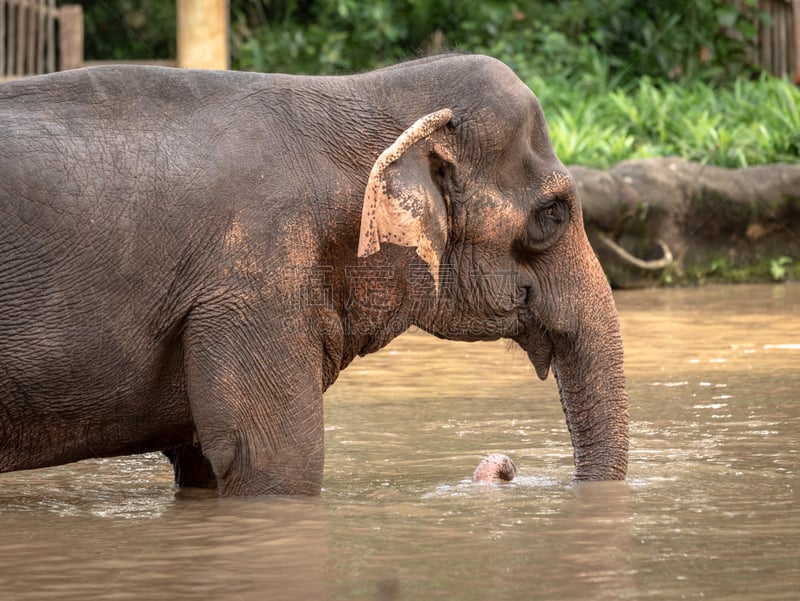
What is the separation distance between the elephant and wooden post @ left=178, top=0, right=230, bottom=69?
8.14 metres

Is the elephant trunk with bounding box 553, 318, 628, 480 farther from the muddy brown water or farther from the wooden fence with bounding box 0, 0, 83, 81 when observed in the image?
the wooden fence with bounding box 0, 0, 83, 81

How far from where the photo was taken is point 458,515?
506 cm

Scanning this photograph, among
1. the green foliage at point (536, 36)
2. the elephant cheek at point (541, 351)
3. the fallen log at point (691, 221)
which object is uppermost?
the green foliage at point (536, 36)

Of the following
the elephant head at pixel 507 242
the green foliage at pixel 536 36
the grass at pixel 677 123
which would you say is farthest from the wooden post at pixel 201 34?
the elephant head at pixel 507 242

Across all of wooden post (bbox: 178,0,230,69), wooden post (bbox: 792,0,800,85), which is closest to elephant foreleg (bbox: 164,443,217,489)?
wooden post (bbox: 178,0,230,69)

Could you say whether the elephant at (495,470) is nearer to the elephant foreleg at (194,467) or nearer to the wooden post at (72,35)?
the elephant foreleg at (194,467)

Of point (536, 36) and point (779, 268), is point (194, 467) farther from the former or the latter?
point (536, 36)

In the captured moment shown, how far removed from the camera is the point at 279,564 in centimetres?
440

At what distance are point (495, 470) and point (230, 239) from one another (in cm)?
140

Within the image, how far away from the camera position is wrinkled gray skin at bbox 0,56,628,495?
4883 mm

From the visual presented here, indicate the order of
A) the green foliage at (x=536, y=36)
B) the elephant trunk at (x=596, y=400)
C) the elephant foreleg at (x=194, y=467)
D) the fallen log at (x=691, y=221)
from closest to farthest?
1. the elephant trunk at (x=596, y=400)
2. the elephant foreleg at (x=194, y=467)
3. the fallen log at (x=691, y=221)
4. the green foliage at (x=536, y=36)

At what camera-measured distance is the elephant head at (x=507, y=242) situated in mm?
5224

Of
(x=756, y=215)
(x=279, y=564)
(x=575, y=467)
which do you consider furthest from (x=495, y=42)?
(x=279, y=564)

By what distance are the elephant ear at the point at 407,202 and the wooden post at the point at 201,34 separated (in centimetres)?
834
